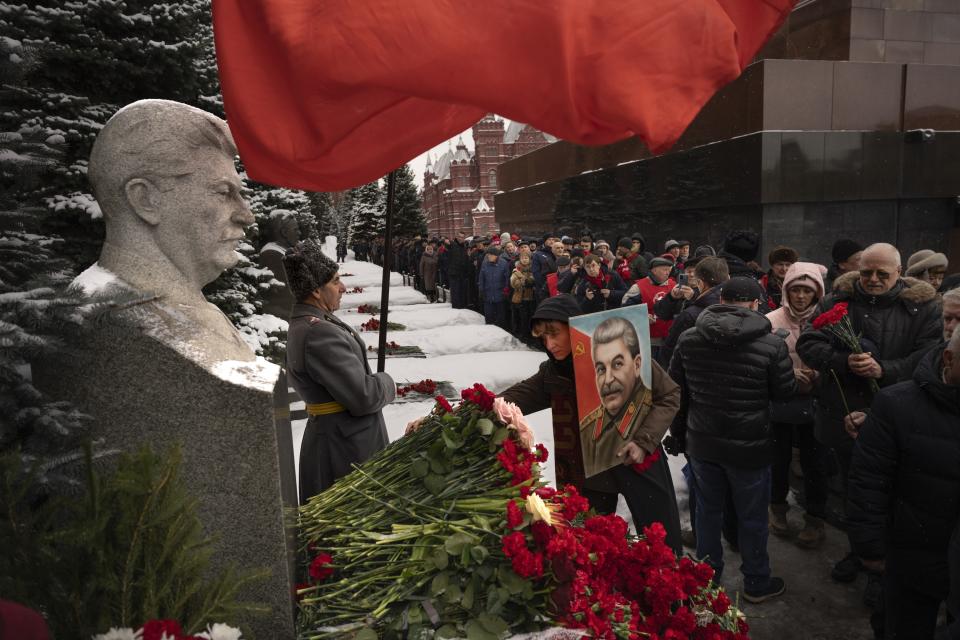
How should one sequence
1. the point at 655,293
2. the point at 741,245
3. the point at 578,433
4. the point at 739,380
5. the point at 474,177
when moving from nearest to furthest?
the point at 578,433 → the point at 739,380 → the point at 741,245 → the point at 655,293 → the point at 474,177

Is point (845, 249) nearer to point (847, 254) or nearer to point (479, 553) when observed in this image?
point (847, 254)

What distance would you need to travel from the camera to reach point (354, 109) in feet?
6.75

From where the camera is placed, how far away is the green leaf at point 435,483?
219cm

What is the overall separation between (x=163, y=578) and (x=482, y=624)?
824 mm

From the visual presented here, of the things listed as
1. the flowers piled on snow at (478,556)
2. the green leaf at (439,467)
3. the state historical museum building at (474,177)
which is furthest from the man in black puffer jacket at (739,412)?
the state historical museum building at (474,177)

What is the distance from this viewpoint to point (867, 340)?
4156 mm

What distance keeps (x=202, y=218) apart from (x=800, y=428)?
4502 millimetres

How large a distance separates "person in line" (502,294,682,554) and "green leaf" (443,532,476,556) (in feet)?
5.17

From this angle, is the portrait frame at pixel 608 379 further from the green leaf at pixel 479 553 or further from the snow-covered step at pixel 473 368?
the snow-covered step at pixel 473 368

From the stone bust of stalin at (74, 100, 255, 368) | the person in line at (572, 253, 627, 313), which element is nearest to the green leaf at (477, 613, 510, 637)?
the stone bust of stalin at (74, 100, 255, 368)

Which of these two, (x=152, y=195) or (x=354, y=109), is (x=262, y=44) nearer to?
(x=354, y=109)

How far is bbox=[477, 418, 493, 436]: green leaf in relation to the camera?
225 cm

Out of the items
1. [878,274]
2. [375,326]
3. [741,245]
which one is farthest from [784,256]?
[375,326]

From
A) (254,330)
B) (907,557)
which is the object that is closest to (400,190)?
(254,330)
